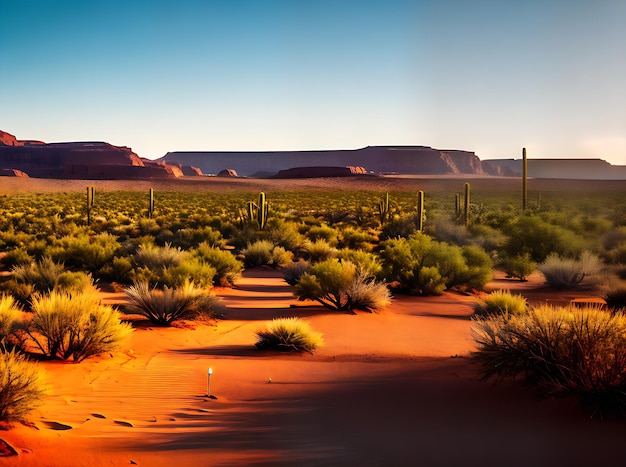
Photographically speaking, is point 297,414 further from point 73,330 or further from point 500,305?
point 500,305

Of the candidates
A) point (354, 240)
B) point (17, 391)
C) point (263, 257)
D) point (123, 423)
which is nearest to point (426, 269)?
point (263, 257)

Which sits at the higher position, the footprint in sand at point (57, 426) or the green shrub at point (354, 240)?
the green shrub at point (354, 240)

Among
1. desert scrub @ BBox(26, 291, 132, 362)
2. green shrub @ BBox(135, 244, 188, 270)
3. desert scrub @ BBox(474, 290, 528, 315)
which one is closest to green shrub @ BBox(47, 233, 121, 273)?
green shrub @ BBox(135, 244, 188, 270)

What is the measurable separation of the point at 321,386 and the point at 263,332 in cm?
236

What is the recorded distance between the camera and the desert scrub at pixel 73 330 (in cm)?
783

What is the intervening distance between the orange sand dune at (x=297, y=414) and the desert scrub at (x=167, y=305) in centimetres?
130

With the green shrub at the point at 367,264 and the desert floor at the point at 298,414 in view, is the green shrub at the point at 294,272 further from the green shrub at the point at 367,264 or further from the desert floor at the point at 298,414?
the desert floor at the point at 298,414

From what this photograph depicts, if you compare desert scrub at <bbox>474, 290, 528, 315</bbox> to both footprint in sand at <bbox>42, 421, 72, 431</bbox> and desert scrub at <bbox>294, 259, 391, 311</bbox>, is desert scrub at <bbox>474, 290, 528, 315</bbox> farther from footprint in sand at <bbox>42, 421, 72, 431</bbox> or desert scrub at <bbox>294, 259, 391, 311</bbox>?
footprint in sand at <bbox>42, 421, 72, 431</bbox>

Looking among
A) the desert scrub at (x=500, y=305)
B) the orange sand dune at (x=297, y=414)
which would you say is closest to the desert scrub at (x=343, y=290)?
the desert scrub at (x=500, y=305)

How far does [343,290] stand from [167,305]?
11.1 ft

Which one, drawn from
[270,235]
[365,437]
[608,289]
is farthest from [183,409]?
[270,235]

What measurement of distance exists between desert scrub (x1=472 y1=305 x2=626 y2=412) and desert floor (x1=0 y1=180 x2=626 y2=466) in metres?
0.16

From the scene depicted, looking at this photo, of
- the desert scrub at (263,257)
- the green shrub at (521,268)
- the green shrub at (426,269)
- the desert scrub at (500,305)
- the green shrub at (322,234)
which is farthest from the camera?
the green shrub at (322,234)

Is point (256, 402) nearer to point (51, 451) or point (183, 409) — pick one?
point (183, 409)
